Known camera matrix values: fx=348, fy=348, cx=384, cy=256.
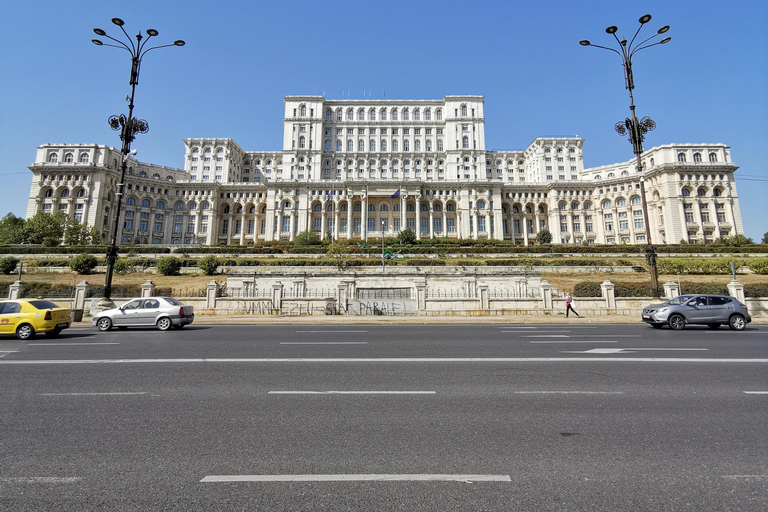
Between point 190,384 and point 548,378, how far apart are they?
6674 mm

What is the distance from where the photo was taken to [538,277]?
97.2 ft

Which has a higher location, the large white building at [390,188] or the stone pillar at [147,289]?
the large white building at [390,188]

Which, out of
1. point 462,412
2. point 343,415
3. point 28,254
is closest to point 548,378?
point 462,412

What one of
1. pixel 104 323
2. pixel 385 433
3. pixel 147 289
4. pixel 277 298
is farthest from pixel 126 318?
pixel 385 433

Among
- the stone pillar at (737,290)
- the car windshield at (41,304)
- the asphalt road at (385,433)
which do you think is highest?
the stone pillar at (737,290)

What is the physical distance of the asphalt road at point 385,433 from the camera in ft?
9.55

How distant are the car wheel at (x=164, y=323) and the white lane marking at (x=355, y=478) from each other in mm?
14433

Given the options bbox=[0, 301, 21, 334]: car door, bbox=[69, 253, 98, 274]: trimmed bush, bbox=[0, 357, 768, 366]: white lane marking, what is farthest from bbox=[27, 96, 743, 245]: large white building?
bbox=[0, 357, 768, 366]: white lane marking

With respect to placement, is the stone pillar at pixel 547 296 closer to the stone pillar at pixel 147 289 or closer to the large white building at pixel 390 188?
the stone pillar at pixel 147 289

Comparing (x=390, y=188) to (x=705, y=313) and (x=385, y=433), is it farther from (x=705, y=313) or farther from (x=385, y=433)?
(x=385, y=433)

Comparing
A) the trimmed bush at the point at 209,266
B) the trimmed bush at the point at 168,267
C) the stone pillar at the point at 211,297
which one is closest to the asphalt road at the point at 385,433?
the stone pillar at the point at 211,297

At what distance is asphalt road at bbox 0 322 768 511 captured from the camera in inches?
115

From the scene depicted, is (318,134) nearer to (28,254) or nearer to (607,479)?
(28,254)

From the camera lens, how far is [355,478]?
3.15m
